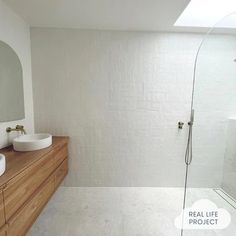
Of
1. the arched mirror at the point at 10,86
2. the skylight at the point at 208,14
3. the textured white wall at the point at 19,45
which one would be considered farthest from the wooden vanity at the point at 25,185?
the skylight at the point at 208,14

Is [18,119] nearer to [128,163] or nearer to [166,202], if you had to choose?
[128,163]

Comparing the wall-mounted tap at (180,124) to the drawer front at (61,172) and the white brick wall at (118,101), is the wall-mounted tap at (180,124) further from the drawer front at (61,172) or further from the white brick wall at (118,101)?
the drawer front at (61,172)

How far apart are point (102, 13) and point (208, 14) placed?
4.16 feet

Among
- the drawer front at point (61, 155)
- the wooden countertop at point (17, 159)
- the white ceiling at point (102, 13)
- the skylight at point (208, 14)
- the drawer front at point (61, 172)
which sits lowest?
the drawer front at point (61, 172)

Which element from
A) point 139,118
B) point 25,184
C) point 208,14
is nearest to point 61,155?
point 25,184

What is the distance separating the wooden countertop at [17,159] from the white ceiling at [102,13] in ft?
4.62

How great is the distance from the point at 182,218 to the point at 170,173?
65 cm

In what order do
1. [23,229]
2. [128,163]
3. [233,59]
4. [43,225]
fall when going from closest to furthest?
[23,229], [43,225], [233,59], [128,163]

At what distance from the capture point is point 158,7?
5.22 ft

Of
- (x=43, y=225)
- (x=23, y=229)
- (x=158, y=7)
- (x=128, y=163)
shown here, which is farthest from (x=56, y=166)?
(x=158, y=7)

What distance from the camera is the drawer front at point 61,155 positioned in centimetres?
190

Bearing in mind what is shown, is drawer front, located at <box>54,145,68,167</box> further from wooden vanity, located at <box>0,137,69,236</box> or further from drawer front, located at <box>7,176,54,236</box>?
drawer front, located at <box>7,176,54,236</box>

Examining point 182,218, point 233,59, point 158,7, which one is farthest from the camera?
point 233,59

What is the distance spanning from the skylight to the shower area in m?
0.07
